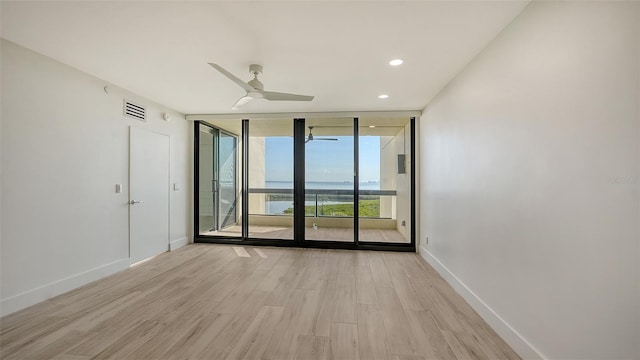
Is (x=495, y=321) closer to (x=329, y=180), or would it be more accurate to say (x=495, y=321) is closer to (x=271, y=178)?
(x=329, y=180)

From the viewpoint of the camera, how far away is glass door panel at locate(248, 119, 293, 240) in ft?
17.4

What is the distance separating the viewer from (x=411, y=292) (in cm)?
309

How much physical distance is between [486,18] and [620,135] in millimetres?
1304

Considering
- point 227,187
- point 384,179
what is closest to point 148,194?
point 227,187

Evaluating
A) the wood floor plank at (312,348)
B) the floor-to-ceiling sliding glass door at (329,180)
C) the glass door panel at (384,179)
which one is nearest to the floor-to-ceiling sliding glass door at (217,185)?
the floor-to-ceiling sliding glass door at (329,180)

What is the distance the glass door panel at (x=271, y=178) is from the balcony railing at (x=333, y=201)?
0.07 ft

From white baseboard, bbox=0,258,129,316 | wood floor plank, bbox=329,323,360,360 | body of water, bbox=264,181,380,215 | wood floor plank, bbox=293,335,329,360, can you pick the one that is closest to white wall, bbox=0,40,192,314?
white baseboard, bbox=0,258,129,316

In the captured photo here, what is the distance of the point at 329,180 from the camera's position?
5180 mm

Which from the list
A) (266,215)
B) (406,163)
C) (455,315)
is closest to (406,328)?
(455,315)

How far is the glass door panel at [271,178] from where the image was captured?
5.31 meters

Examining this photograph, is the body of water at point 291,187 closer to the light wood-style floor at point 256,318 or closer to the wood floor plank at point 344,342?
the light wood-style floor at point 256,318

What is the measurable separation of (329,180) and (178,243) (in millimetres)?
3107

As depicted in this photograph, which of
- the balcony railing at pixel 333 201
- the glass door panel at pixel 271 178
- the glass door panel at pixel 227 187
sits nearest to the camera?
the balcony railing at pixel 333 201

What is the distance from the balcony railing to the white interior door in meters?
1.89
